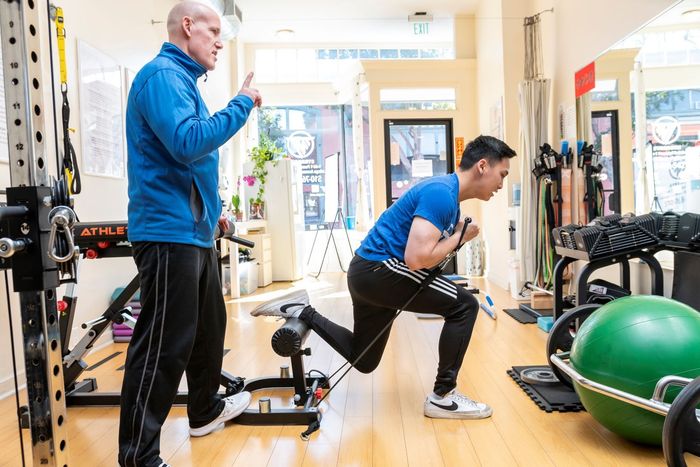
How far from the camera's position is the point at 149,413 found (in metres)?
1.60

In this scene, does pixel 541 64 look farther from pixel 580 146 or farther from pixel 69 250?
pixel 69 250

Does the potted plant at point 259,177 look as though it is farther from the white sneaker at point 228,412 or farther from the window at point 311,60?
the white sneaker at point 228,412

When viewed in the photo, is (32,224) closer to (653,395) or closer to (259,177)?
(653,395)

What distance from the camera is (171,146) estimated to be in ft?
5.03

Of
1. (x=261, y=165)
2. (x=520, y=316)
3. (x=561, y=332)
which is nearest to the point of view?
(x=561, y=332)

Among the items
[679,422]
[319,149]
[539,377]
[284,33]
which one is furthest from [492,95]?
[679,422]

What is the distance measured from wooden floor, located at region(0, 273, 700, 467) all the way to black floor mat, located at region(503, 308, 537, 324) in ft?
3.22

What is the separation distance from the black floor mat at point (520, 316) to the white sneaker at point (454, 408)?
192 centimetres

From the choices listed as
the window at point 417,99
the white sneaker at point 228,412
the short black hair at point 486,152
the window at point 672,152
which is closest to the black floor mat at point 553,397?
the short black hair at point 486,152

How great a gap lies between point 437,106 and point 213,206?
594cm

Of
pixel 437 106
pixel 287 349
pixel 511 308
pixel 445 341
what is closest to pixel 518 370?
pixel 445 341

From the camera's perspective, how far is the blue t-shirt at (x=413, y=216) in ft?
6.88

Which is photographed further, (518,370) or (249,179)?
(249,179)

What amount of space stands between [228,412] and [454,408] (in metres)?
0.98
